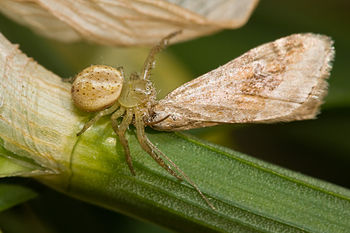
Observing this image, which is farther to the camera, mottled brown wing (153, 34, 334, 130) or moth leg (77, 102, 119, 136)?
mottled brown wing (153, 34, 334, 130)

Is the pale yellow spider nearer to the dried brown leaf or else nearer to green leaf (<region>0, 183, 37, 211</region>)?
the dried brown leaf

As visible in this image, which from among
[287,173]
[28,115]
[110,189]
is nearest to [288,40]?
[287,173]

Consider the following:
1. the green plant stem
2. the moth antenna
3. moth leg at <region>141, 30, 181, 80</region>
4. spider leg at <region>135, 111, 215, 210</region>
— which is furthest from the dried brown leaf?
the moth antenna

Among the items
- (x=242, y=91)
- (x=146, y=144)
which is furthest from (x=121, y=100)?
(x=242, y=91)

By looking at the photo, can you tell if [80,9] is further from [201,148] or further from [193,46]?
[193,46]

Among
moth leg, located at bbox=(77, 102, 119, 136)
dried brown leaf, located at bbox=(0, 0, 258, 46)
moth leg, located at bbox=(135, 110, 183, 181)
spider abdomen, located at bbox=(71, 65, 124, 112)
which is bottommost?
moth leg, located at bbox=(135, 110, 183, 181)

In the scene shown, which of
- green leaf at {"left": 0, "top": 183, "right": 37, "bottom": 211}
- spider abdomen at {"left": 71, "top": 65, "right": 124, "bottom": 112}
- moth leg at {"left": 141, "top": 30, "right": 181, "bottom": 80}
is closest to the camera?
green leaf at {"left": 0, "top": 183, "right": 37, "bottom": 211}
